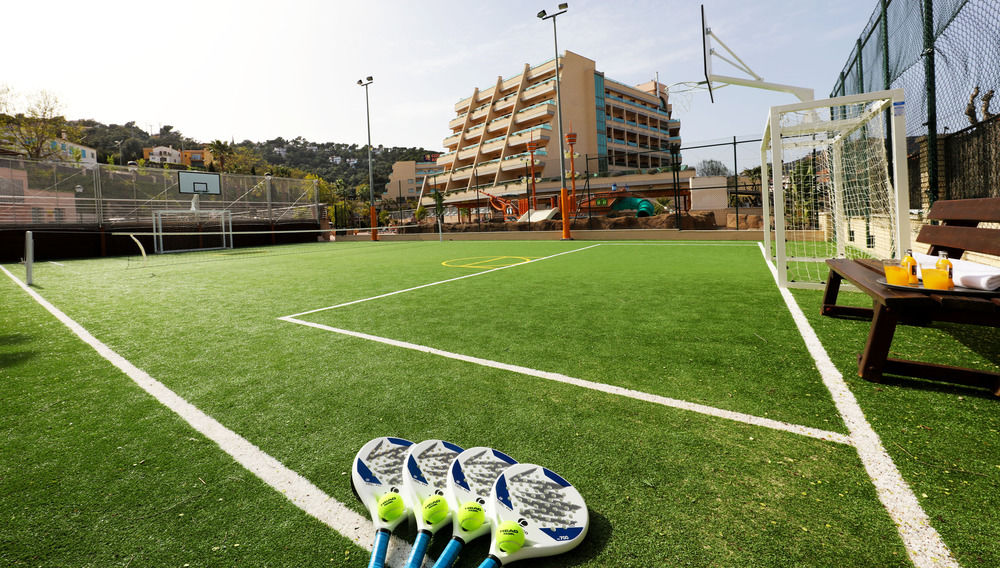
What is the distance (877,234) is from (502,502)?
11.1 m

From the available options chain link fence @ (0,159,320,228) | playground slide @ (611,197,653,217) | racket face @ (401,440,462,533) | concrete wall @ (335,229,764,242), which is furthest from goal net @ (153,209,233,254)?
racket face @ (401,440,462,533)

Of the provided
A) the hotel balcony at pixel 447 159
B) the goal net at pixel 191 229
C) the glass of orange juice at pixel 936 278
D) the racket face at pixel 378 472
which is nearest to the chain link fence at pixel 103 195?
the goal net at pixel 191 229

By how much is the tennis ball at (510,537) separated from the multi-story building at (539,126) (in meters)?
53.1

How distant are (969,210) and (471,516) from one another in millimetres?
5028

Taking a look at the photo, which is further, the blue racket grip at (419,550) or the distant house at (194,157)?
the distant house at (194,157)

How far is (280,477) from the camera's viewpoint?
1999 millimetres

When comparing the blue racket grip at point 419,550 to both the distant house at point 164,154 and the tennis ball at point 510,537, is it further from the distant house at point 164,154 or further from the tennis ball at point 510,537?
the distant house at point 164,154

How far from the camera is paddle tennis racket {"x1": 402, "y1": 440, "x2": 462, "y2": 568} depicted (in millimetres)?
1530

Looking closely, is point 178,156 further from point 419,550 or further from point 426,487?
point 419,550

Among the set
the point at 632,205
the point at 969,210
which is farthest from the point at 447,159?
the point at 969,210

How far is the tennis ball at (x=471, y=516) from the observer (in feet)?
5.11

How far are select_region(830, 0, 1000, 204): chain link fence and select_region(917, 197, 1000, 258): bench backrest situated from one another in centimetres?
132

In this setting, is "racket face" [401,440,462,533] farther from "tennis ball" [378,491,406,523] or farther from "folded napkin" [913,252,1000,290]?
"folded napkin" [913,252,1000,290]

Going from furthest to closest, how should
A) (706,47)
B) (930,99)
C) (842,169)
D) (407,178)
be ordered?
1. (407,178)
2. (706,47)
3. (842,169)
4. (930,99)
